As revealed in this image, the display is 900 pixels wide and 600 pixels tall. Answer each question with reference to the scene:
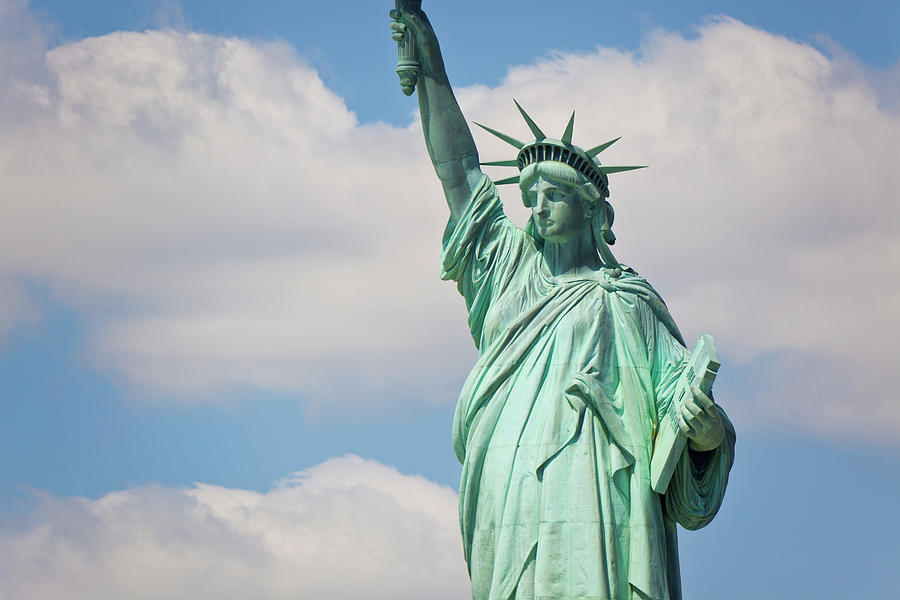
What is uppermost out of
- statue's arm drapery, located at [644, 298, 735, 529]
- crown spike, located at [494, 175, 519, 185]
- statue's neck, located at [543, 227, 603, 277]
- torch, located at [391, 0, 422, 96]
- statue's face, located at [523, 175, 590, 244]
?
torch, located at [391, 0, 422, 96]

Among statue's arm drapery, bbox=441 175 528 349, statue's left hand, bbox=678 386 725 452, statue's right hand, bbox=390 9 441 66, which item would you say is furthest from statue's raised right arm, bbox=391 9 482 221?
statue's left hand, bbox=678 386 725 452

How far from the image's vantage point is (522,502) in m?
15.4

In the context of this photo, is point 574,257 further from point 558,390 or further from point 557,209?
point 558,390

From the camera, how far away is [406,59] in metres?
16.8

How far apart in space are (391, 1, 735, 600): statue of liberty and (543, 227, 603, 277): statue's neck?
19mm

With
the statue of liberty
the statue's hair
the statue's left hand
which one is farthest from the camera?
the statue's hair

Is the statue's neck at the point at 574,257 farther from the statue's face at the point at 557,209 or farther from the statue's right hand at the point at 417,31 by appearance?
the statue's right hand at the point at 417,31

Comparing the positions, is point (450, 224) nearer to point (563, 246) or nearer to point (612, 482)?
point (563, 246)

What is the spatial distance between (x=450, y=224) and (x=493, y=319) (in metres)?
1.14

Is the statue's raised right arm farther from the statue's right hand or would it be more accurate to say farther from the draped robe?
the draped robe

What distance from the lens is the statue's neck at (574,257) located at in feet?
54.4

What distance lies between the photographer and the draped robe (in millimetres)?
15125

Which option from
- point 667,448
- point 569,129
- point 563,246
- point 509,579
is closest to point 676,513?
point 667,448

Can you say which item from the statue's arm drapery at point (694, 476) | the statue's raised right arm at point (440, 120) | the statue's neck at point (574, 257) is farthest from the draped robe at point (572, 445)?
the statue's raised right arm at point (440, 120)
